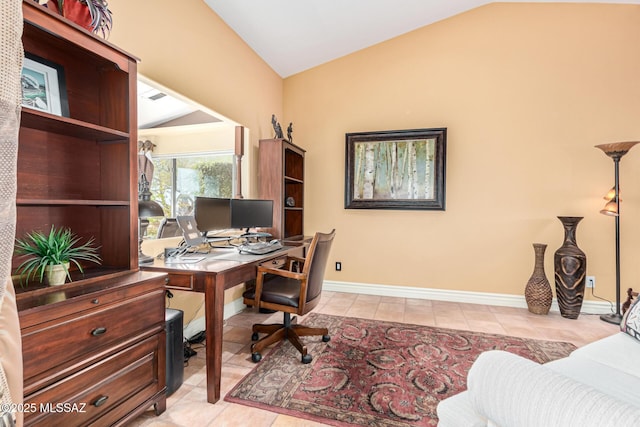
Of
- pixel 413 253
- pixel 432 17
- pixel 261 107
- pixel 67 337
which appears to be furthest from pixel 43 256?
pixel 432 17

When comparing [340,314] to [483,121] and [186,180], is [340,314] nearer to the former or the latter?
[186,180]

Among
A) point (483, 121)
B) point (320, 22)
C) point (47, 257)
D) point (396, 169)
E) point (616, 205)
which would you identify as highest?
point (320, 22)

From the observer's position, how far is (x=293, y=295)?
209 cm

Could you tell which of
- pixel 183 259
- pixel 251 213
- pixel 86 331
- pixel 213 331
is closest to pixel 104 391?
pixel 86 331

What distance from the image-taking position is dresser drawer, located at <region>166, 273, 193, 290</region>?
1.69 m

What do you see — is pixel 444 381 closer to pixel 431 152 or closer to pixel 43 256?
pixel 43 256

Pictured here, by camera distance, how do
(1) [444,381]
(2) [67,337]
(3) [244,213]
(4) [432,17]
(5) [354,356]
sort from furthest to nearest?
(4) [432,17], (3) [244,213], (5) [354,356], (1) [444,381], (2) [67,337]

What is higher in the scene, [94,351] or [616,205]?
[616,205]

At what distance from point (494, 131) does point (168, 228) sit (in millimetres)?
3537

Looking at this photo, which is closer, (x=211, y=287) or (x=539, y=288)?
(x=211, y=287)

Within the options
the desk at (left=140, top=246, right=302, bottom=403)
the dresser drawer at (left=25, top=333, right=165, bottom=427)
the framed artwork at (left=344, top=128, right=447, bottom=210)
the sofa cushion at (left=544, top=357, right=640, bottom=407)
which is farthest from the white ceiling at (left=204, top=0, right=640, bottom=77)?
the sofa cushion at (left=544, top=357, right=640, bottom=407)

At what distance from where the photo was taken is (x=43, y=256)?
1193 millimetres

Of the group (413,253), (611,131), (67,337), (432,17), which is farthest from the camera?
(413,253)

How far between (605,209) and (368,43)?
3.14m
